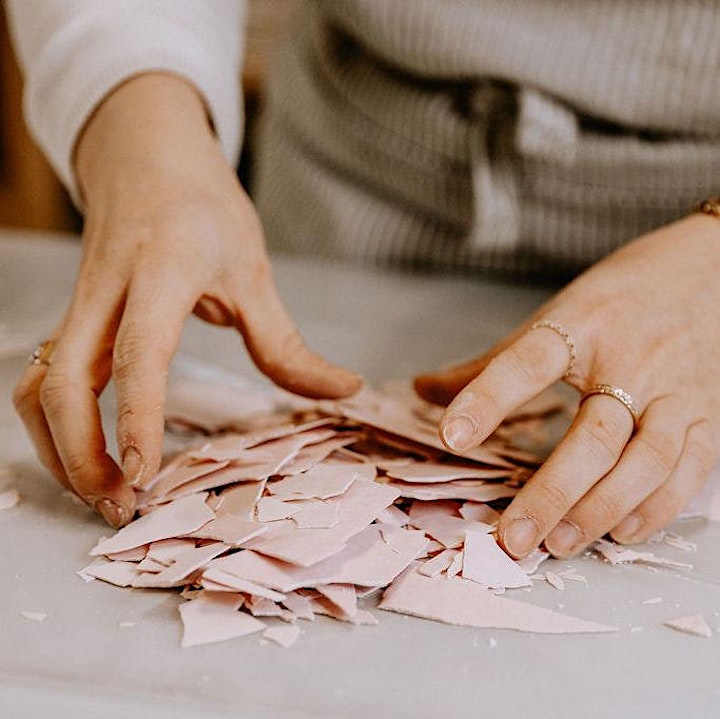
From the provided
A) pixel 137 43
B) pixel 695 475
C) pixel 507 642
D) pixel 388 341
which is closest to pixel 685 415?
pixel 695 475

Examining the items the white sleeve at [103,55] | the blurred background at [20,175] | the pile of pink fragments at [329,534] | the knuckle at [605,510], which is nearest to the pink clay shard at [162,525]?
the pile of pink fragments at [329,534]

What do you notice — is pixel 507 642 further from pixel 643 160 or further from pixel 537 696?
pixel 643 160

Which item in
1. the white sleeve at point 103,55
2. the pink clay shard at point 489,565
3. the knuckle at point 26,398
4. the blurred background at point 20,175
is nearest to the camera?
the pink clay shard at point 489,565

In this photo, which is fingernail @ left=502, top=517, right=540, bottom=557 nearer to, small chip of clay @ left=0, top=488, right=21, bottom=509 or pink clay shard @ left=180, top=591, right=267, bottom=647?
pink clay shard @ left=180, top=591, right=267, bottom=647

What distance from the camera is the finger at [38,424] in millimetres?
656

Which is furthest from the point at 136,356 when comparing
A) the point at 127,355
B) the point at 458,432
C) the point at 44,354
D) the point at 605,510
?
the point at 605,510

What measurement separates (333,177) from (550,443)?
1.91ft

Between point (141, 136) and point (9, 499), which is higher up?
point (141, 136)

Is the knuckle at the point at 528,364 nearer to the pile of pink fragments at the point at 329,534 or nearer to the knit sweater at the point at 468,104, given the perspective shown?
the pile of pink fragments at the point at 329,534

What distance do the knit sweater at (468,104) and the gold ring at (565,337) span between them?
396 mm

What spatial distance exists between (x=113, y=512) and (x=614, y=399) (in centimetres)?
34

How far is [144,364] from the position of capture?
62 centimetres

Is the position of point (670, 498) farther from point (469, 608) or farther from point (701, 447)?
point (469, 608)

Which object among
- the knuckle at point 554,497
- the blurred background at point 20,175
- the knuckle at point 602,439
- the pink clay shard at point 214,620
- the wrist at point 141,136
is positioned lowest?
the blurred background at point 20,175
